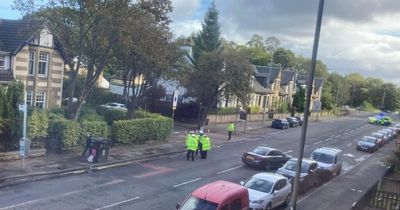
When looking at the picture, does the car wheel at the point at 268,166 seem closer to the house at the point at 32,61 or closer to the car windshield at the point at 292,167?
the car windshield at the point at 292,167

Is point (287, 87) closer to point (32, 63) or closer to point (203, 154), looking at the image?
point (32, 63)

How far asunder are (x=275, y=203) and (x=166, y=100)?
1393 inches

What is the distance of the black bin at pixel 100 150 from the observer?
25.5 meters

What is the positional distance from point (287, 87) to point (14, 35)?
60921 millimetres

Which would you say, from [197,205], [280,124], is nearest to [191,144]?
[197,205]

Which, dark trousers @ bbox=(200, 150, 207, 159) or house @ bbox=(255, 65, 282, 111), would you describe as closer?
dark trousers @ bbox=(200, 150, 207, 159)

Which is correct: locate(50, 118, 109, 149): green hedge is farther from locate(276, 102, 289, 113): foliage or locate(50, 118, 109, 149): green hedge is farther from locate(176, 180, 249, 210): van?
locate(276, 102, 289, 113): foliage

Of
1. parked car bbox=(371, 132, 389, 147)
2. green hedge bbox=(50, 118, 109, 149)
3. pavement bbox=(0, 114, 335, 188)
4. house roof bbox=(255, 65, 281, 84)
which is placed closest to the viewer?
pavement bbox=(0, 114, 335, 188)

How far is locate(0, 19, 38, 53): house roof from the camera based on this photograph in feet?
116

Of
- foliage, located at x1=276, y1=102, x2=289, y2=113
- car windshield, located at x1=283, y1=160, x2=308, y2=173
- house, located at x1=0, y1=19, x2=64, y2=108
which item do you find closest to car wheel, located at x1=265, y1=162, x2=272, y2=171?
car windshield, located at x1=283, y1=160, x2=308, y2=173

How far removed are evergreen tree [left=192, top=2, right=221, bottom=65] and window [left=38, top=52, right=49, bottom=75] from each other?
2646 cm

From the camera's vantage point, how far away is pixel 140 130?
1302 inches

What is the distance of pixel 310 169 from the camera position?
82.2ft

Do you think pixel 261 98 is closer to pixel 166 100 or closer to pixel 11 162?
pixel 166 100
